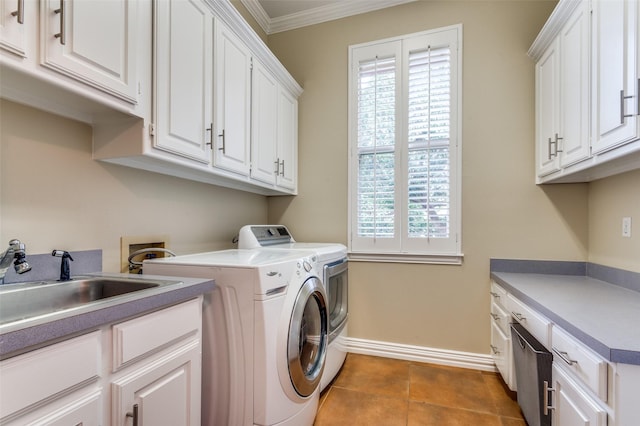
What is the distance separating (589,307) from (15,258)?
88.8 inches

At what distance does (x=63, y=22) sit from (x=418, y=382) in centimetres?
262

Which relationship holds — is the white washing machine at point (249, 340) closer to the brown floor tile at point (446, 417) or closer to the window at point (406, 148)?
the brown floor tile at point (446, 417)

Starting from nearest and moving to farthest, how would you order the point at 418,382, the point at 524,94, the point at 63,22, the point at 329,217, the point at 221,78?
1. the point at 63,22
2. the point at 221,78
3. the point at 418,382
4. the point at 524,94
5. the point at 329,217

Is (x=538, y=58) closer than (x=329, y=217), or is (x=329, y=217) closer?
(x=538, y=58)

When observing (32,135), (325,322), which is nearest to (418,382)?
(325,322)

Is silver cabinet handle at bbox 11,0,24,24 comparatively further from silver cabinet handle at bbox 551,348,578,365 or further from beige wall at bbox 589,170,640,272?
beige wall at bbox 589,170,640,272

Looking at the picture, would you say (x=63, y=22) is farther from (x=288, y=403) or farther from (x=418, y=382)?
(x=418, y=382)

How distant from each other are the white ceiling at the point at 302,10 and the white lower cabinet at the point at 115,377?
2636mm

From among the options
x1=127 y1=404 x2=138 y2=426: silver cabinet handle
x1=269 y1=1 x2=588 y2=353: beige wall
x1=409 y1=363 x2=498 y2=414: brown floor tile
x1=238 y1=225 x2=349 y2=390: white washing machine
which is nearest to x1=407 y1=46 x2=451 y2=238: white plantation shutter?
x1=269 y1=1 x2=588 y2=353: beige wall

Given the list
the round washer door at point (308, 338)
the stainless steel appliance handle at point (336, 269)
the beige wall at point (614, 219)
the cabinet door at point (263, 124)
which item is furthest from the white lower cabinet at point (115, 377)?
the beige wall at point (614, 219)

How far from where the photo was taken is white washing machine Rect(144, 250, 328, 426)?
4.28ft

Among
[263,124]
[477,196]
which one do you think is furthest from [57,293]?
[477,196]

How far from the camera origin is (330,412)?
180cm

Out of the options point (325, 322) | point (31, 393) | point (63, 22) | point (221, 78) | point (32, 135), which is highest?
point (221, 78)
